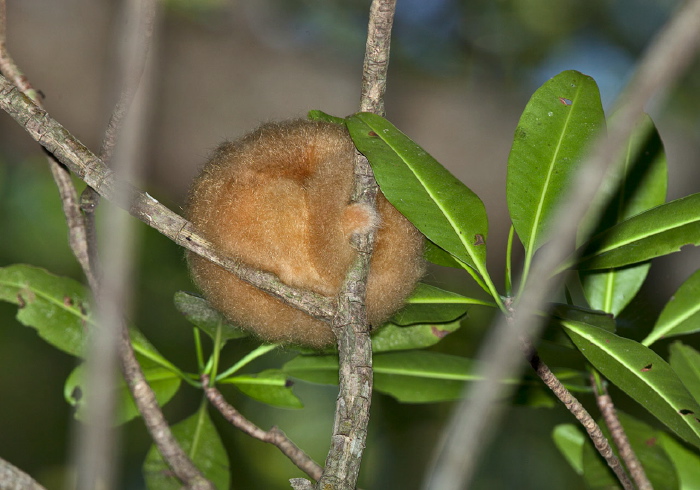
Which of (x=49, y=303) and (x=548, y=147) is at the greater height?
(x=548, y=147)

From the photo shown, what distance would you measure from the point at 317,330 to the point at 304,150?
42 centimetres

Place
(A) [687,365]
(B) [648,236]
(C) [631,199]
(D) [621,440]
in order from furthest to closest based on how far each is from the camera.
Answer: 1. (A) [687,365]
2. (C) [631,199]
3. (D) [621,440]
4. (B) [648,236]

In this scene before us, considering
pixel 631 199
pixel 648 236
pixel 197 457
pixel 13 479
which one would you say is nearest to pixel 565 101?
pixel 648 236

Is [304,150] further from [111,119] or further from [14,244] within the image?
[14,244]

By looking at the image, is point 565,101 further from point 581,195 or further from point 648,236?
point 581,195

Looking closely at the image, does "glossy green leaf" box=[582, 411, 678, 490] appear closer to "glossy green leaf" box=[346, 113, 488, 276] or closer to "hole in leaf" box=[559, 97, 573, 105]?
"glossy green leaf" box=[346, 113, 488, 276]

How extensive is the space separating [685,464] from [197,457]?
146 centimetres

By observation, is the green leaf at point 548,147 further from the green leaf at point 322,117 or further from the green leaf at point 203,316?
the green leaf at point 203,316

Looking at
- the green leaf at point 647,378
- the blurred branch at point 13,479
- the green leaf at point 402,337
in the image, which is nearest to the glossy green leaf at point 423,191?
the green leaf at point 647,378

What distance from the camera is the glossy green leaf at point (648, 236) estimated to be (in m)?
1.47

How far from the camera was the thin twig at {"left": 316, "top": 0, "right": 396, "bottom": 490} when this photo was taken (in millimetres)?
1178

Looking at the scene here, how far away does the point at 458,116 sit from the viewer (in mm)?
3240

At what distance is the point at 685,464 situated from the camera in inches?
77.9

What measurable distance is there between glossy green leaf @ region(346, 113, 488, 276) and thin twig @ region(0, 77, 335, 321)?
0.90 feet
